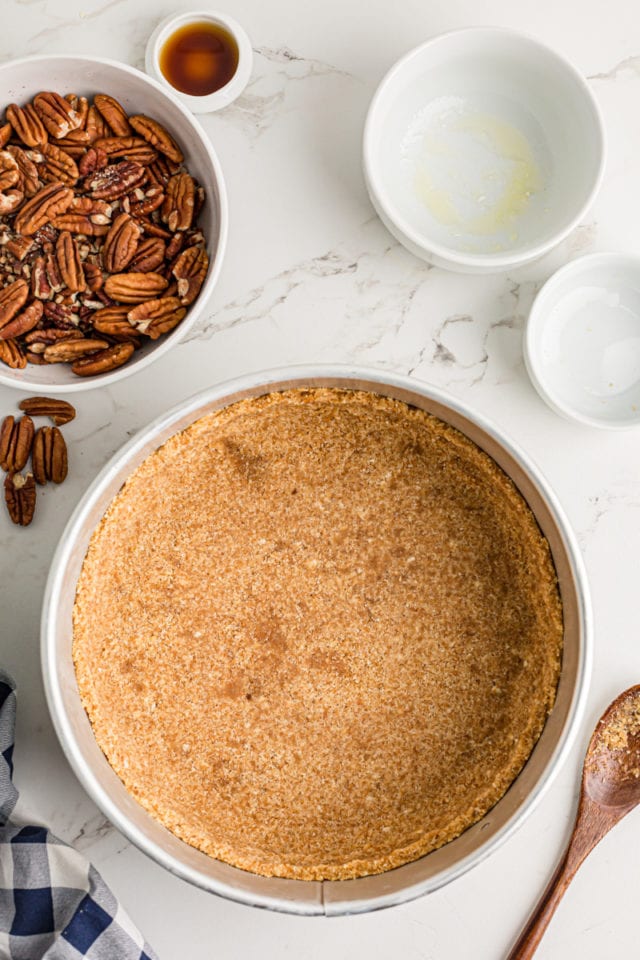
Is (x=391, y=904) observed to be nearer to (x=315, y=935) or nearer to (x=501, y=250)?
(x=315, y=935)

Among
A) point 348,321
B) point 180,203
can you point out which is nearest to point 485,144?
point 348,321

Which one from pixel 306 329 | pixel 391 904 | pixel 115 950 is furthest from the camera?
pixel 306 329

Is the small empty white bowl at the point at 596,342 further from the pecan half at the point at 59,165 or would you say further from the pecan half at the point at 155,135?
the pecan half at the point at 59,165

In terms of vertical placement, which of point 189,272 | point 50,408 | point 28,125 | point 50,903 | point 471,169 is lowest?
point 50,903

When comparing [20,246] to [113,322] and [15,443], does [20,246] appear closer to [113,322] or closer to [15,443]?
[113,322]

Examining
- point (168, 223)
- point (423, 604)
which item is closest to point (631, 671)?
point (423, 604)

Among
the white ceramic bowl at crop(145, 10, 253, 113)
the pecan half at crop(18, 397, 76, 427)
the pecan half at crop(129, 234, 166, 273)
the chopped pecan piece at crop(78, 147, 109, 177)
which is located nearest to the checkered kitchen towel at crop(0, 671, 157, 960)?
the pecan half at crop(18, 397, 76, 427)

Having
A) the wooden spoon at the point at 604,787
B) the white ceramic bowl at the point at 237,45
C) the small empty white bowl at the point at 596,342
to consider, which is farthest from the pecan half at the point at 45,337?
the wooden spoon at the point at 604,787
